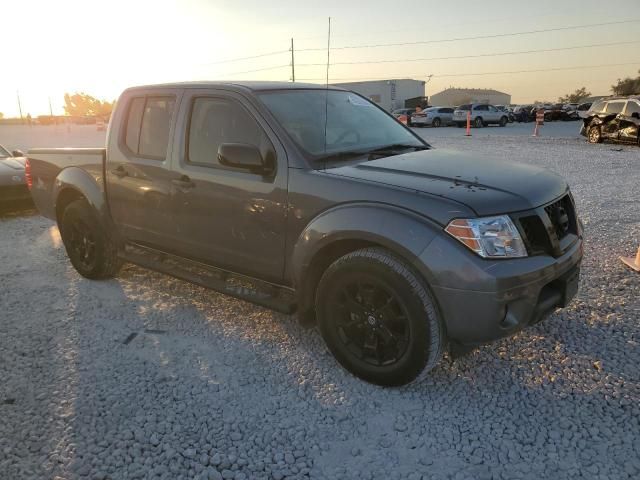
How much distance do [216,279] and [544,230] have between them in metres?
2.28

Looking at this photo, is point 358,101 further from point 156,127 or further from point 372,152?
point 156,127

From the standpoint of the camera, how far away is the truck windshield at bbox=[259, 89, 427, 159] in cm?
348

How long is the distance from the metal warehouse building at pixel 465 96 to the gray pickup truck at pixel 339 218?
108 meters

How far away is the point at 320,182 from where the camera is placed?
10.2 feet

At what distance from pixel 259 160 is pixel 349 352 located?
1337 mm

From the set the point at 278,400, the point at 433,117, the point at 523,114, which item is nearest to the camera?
the point at 278,400

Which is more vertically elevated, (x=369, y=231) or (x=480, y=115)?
(x=369, y=231)

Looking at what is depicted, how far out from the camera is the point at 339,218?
9.82 feet

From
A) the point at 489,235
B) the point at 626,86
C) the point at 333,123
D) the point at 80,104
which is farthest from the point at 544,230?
the point at 80,104

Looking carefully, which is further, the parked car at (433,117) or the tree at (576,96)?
the tree at (576,96)

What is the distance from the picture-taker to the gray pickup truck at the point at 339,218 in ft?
8.87

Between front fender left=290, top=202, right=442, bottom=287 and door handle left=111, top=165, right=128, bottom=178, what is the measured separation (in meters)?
1.94

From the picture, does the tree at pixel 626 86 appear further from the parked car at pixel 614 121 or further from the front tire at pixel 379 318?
the front tire at pixel 379 318

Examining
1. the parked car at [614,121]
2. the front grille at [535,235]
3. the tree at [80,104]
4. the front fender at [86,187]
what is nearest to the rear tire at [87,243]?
the front fender at [86,187]
